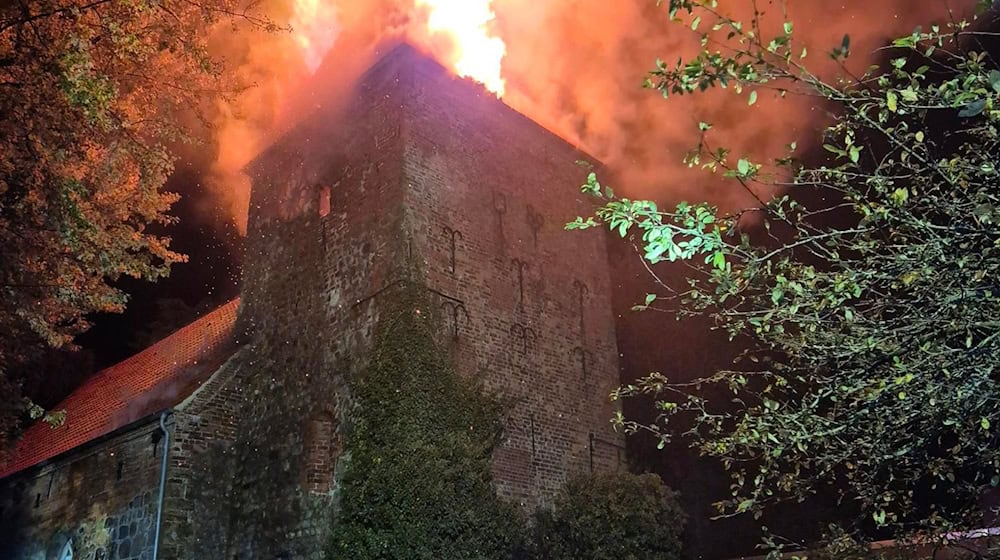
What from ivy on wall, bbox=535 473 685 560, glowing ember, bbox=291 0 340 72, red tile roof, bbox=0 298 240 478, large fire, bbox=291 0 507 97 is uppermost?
glowing ember, bbox=291 0 340 72

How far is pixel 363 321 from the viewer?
39.5ft

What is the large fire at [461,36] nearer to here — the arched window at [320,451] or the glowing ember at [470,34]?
the glowing ember at [470,34]

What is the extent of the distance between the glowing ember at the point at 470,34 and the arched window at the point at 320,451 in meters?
6.63

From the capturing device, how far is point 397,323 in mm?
11188

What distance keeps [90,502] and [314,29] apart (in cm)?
1033

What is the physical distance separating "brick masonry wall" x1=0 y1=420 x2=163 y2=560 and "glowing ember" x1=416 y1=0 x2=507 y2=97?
340 inches

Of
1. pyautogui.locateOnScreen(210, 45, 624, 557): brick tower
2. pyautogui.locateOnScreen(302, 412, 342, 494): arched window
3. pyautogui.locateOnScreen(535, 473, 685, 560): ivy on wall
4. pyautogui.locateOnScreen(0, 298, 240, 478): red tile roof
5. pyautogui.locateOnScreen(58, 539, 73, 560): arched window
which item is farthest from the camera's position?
pyautogui.locateOnScreen(0, 298, 240, 478): red tile roof

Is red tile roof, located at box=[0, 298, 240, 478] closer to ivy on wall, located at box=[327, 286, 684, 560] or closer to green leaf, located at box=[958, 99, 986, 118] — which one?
ivy on wall, located at box=[327, 286, 684, 560]

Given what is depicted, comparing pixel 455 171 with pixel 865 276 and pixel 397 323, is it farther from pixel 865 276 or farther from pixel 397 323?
pixel 865 276

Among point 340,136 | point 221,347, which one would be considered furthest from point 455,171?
point 221,347

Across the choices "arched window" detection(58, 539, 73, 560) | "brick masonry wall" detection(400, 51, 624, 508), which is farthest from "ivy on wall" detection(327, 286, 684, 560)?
"arched window" detection(58, 539, 73, 560)

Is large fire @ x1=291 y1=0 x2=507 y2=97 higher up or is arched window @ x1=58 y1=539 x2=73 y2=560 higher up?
large fire @ x1=291 y1=0 x2=507 y2=97

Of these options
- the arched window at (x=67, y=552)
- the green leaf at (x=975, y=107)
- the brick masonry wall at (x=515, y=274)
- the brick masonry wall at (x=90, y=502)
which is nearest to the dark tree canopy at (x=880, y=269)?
the green leaf at (x=975, y=107)

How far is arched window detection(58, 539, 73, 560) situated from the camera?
583 inches
